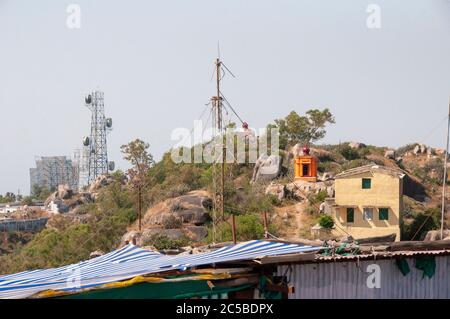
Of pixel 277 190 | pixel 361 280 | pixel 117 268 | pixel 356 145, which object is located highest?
pixel 356 145

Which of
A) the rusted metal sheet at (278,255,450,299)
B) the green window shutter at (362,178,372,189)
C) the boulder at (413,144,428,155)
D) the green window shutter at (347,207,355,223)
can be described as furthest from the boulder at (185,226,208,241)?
the boulder at (413,144,428,155)

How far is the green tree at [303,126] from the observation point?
1684 inches

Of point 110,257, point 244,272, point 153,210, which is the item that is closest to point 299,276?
point 244,272

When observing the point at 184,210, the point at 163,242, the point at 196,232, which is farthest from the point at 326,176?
the point at 163,242

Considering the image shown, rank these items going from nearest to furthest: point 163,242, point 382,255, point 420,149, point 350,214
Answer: point 382,255
point 163,242
point 350,214
point 420,149

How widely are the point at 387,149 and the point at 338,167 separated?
7711 millimetres

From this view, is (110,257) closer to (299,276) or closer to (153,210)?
(299,276)

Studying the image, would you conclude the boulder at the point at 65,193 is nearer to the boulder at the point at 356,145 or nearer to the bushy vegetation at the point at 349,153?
the boulder at the point at 356,145

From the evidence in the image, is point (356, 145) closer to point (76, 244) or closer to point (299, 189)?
point (299, 189)

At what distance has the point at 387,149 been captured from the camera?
143 feet

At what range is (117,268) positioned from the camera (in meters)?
8.67

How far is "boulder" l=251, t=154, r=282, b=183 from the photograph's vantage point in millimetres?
34000

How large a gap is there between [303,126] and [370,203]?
17.2 metres

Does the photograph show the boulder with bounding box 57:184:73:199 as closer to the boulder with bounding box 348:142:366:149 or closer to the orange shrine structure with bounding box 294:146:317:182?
the boulder with bounding box 348:142:366:149
